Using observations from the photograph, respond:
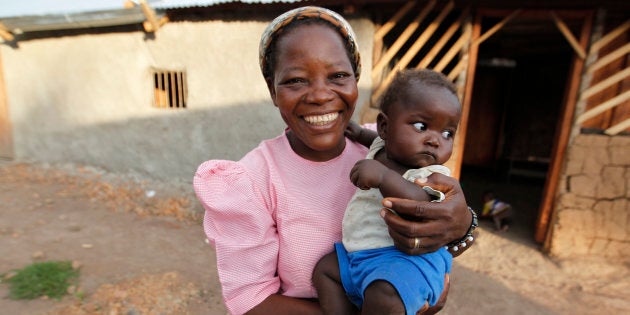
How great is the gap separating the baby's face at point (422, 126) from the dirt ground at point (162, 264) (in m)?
2.87

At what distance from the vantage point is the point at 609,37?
3.85m

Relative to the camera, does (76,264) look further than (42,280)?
Yes

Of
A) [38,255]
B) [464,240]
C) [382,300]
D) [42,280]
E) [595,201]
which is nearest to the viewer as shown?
[382,300]

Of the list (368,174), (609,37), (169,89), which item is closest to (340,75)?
(368,174)

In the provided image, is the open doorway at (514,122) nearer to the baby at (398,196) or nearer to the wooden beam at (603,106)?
the wooden beam at (603,106)

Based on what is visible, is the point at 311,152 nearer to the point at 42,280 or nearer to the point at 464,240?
the point at 464,240

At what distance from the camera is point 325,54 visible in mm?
1159

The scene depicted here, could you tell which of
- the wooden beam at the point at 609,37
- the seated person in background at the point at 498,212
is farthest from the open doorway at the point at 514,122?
the wooden beam at the point at 609,37

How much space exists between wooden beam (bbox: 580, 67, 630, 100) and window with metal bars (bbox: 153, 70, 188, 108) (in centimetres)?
579

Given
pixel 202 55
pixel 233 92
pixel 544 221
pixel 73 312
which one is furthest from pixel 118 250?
pixel 544 221

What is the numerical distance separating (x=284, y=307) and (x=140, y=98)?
6.22 metres

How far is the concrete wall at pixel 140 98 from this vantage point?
5.49 m

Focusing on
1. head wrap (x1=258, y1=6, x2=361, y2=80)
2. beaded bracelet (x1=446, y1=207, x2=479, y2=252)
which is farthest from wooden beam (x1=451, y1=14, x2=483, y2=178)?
head wrap (x1=258, y1=6, x2=361, y2=80)

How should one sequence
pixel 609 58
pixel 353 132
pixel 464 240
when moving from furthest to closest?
pixel 609 58
pixel 353 132
pixel 464 240
